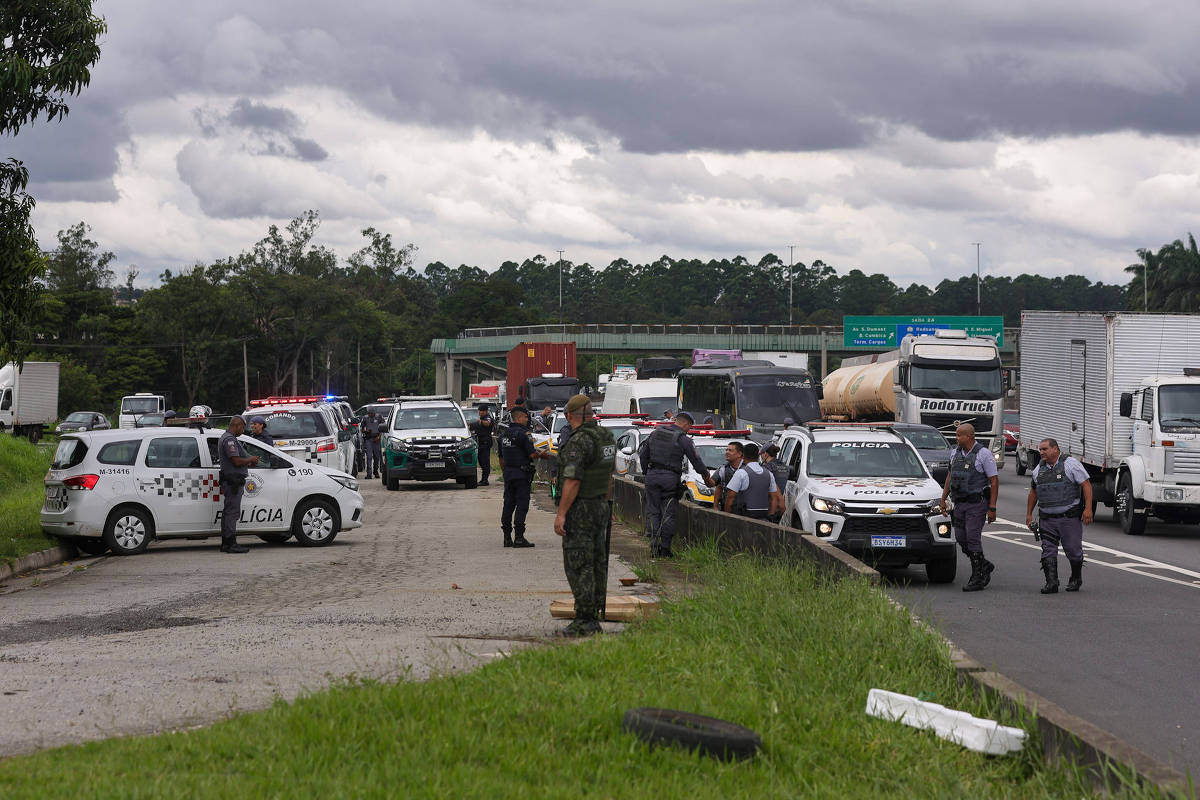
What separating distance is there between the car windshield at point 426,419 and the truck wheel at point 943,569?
60.6ft

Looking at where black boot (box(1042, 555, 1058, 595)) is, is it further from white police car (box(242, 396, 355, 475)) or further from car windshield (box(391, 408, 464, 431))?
car windshield (box(391, 408, 464, 431))

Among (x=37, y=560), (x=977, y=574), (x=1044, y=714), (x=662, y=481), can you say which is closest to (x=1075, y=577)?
(x=977, y=574)

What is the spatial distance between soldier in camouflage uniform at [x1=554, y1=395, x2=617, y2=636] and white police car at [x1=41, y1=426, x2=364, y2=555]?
31.0ft

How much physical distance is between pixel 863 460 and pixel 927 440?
37.7ft

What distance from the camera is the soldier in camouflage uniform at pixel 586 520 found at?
387 inches

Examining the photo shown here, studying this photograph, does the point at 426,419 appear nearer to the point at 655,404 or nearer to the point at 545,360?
the point at 655,404

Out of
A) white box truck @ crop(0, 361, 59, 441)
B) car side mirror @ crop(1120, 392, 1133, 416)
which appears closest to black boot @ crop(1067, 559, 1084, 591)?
car side mirror @ crop(1120, 392, 1133, 416)

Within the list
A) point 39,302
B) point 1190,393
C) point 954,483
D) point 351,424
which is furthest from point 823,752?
point 351,424

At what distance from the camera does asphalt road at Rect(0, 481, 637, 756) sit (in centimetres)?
742

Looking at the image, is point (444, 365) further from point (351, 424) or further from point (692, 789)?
point (692, 789)

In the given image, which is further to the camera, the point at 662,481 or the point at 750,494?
the point at 750,494

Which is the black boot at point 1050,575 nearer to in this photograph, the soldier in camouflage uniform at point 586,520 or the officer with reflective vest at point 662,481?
the officer with reflective vest at point 662,481

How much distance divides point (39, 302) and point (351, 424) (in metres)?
20.4

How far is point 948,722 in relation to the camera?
6.67 m
